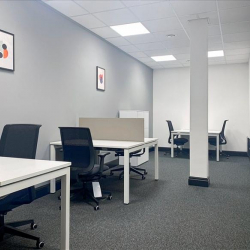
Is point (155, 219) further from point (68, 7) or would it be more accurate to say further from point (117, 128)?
point (68, 7)

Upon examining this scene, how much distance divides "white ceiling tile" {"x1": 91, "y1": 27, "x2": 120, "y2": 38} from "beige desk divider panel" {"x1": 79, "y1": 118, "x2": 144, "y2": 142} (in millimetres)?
1495

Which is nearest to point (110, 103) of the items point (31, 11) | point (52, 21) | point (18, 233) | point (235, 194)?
point (52, 21)

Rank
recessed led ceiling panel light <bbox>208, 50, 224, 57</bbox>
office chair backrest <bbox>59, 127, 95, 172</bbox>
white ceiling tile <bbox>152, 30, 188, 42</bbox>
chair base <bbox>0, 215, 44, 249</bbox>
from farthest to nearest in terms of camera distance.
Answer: recessed led ceiling panel light <bbox>208, 50, 224, 57</bbox> < white ceiling tile <bbox>152, 30, 188, 42</bbox> < office chair backrest <bbox>59, 127, 95, 172</bbox> < chair base <bbox>0, 215, 44, 249</bbox>

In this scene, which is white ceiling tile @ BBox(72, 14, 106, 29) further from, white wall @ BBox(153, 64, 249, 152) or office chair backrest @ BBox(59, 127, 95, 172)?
white wall @ BBox(153, 64, 249, 152)

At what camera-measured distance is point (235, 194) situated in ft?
9.93

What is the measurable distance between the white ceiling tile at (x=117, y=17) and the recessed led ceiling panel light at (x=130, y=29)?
151 millimetres

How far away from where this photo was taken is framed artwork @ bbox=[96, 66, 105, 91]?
4.18 metres

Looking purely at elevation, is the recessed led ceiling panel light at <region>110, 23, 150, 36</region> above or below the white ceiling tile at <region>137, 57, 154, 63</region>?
below

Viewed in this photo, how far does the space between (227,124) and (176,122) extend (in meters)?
1.31

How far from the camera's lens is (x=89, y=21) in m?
3.55

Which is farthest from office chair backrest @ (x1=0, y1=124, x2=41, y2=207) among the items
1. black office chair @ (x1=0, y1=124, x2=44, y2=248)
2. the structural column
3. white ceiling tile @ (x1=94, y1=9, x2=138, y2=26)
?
the structural column

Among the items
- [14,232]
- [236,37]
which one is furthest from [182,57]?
[14,232]

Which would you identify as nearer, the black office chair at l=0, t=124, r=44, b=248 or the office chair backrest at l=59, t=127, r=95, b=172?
the black office chair at l=0, t=124, r=44, b=248

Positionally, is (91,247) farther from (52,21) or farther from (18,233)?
(52,21)
